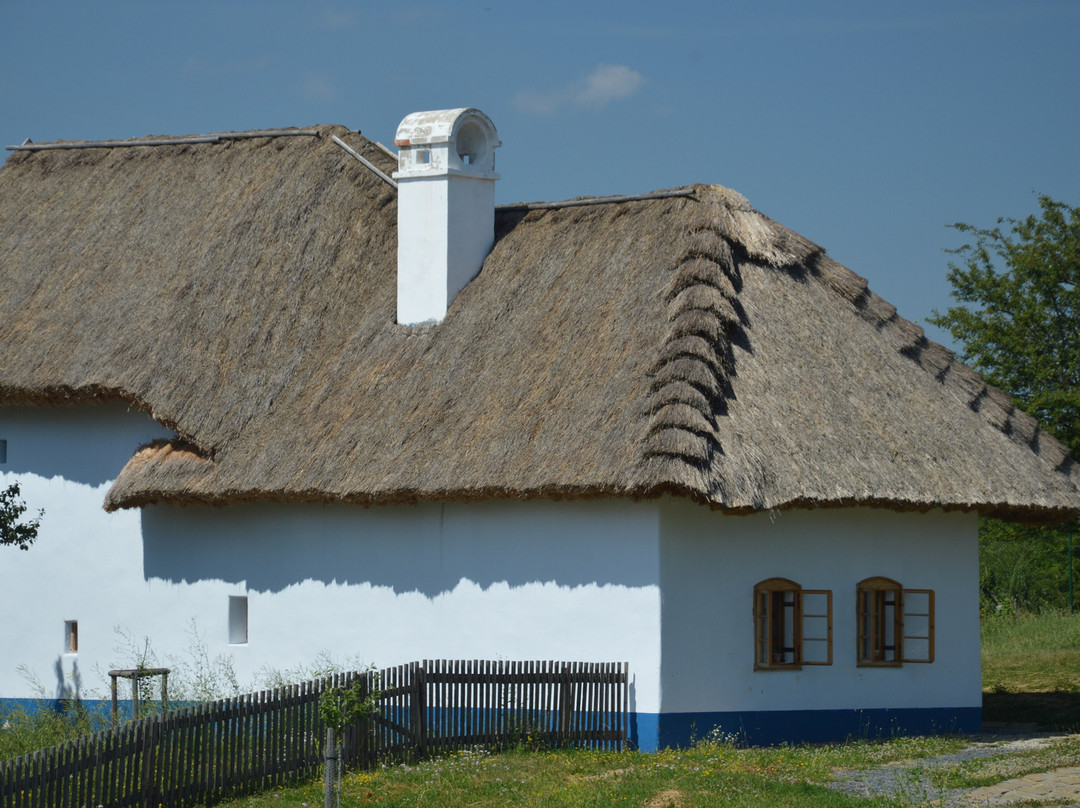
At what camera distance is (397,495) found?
1518 centimetres

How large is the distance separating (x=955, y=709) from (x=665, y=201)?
680cm

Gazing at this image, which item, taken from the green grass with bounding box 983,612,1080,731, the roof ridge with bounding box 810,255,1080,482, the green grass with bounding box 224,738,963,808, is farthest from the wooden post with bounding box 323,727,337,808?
the green grass with bounding box 983,612,1080,731

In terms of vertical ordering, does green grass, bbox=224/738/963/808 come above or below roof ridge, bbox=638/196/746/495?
below

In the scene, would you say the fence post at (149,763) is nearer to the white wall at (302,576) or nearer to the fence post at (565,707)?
the fence post at (565,707)

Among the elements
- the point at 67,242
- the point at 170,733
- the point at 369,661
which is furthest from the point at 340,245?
the point at 170,733

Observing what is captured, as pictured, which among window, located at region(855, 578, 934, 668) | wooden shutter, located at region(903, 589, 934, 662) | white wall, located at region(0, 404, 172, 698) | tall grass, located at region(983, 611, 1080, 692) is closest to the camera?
window, located at region(855, 578, 934, 668)

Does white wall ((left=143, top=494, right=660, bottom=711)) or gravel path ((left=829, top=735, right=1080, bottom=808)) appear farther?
white wall ((left=143, top=494, right=660, bottom=711))

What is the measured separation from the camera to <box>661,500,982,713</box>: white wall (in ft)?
47.4

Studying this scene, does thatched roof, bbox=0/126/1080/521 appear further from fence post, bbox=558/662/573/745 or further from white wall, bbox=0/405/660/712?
fence post, bbox=558/662/573/745

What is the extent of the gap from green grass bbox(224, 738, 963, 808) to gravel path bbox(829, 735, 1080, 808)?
28 cm

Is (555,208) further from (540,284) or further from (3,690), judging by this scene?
(3,690)

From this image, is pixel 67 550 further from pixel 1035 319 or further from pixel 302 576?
pixel 1035 319

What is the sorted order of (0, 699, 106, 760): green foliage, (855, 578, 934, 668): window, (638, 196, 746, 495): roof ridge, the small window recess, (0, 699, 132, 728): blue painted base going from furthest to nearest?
1. the small window recess
2. (0, 699, 132, 728): blue painted base
3. (855, 578, 934, 668): window
4. (0, 699, 106, 760): green foliage
5. (638, 196, 746, 495): roof ridge

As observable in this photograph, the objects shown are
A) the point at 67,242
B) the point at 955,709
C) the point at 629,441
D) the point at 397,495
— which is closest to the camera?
the point at 629,441
